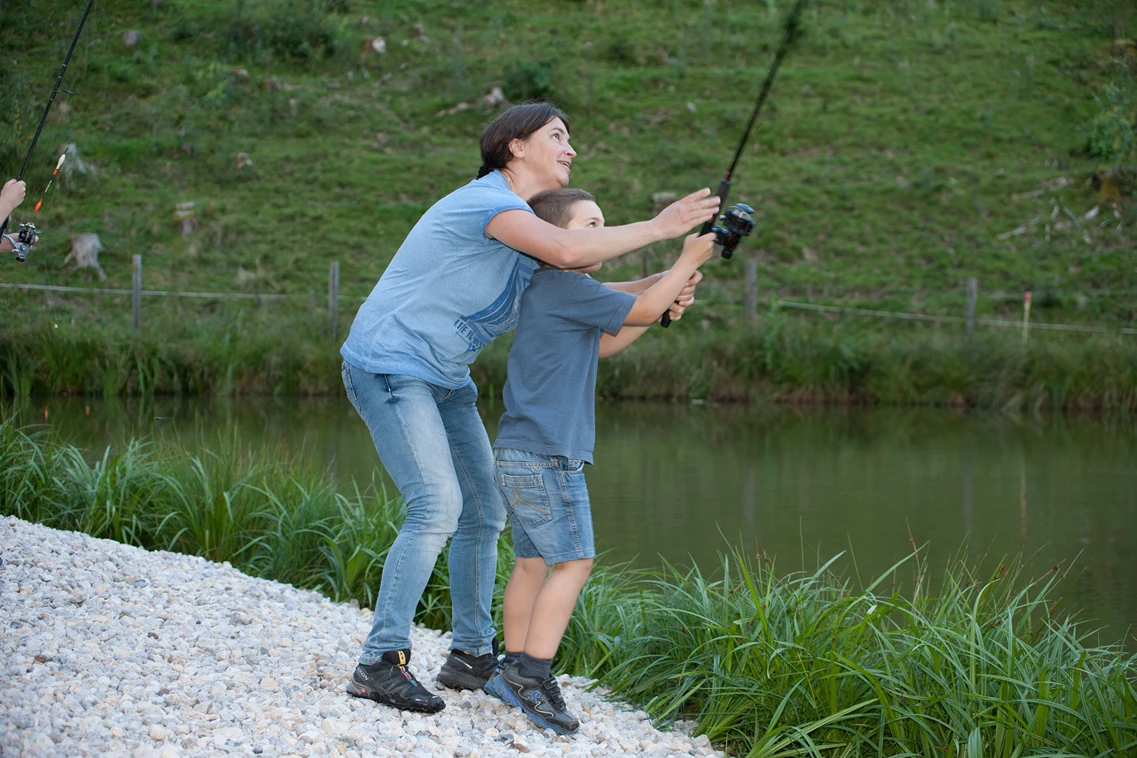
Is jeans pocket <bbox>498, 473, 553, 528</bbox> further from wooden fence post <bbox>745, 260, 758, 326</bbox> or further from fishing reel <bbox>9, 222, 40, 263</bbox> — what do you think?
wooden fence post <bbox>745, 260, 758, 326</bbox>

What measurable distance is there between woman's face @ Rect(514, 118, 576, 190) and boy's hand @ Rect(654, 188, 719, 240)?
1.35 ft

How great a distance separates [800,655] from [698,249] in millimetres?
1122

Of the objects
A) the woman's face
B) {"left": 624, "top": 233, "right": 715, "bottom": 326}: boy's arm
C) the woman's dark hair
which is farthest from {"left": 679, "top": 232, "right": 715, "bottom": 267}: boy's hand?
the woman's dark hair

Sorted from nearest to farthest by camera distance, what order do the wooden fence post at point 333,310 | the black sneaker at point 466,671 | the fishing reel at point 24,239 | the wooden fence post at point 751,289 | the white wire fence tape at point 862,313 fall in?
the black sneaker at point 466,671 < the fishing reel at point 24,239 < the wooden fence post at point 333,310 < the white wire fence tape at point 862,313 < the wooden fence post at point 751,289

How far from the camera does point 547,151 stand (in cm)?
321

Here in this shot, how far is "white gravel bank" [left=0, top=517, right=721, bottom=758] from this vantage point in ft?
8.91

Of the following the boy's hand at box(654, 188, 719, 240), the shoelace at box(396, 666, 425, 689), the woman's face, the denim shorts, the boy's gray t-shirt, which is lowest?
the shoelace at box(396, 666, 425, 689)

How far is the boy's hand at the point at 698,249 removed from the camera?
119 inches

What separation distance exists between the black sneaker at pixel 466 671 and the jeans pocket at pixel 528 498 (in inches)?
21.0

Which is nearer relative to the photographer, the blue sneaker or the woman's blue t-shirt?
the woman's blue t-shirt

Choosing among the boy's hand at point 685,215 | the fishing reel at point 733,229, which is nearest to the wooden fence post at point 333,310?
the fishing reel at point 733,229

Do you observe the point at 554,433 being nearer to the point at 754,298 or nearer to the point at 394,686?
the point at 394,686

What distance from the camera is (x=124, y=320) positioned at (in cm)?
1513

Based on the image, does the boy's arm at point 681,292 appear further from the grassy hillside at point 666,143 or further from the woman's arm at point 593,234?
the grassy hillside at point 666,143
